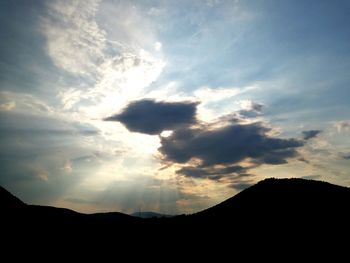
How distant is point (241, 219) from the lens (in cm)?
4372

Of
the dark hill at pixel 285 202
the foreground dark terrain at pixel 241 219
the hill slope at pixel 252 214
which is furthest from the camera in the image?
the dark hill at pixel 285 202

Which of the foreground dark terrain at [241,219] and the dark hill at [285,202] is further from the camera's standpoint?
the dark hill at [285,202]

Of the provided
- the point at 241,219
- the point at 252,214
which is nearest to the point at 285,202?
the point at 252,214

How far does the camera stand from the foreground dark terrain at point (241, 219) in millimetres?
37219

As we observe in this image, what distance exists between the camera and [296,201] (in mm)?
43188

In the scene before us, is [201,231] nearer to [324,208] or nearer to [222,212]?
[222,212]

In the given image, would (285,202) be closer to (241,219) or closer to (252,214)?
(252,214)

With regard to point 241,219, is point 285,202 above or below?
above

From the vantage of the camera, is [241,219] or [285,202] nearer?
[241,219]

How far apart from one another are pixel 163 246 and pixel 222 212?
507 inches

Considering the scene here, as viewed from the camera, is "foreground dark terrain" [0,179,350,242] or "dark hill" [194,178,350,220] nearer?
"foreground dark terrain" [0,179,350,242]

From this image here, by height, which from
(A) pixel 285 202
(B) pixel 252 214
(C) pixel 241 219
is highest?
(A) pixel 285 202

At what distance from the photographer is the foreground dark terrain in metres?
37.2

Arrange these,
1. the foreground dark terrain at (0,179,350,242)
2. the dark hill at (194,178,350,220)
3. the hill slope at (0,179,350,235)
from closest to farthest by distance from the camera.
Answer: the foreground dark terrain at (0,179,350,242) < the hill slope at (0,179,350,235) < the dark hill at (194,178,350,220)
